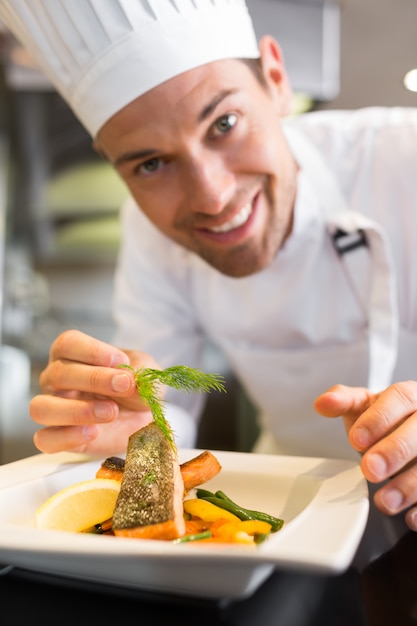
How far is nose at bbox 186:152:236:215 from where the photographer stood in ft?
4.64

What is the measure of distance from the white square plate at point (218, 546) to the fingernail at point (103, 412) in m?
0.13

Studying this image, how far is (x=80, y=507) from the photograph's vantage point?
0.89 meters

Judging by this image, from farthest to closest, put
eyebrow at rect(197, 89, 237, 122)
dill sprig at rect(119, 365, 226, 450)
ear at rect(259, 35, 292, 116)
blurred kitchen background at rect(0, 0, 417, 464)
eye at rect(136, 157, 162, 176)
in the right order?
blurred kitchen background at rect(0, 0, 417, 464) < ear at rect(259, 35, 292, 116) < eye at rect(136, 157, 162, 176) < eyebrow at rect(197, 89, 237, 122) < dill sprig at rect(119, 365, 226, 450)

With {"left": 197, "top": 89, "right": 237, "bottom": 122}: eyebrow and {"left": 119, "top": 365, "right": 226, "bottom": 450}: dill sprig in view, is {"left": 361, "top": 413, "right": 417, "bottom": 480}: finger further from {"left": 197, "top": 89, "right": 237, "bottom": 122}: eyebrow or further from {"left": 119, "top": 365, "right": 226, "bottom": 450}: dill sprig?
{"left": 197, "top": 89, "right": 237, "bottom": 122}: eyebrow

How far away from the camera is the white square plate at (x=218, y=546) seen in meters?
0.61

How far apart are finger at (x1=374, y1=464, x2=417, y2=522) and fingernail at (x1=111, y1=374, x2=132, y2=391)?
421 mm

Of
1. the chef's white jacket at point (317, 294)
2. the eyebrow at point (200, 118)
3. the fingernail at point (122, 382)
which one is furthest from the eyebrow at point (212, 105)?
the fingernail at point (122, 382)

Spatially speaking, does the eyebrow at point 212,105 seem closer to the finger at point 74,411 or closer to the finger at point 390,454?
the finger at point 74,411

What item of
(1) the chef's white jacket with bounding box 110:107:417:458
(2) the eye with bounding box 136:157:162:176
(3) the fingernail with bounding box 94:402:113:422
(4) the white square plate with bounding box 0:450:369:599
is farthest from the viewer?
(1) the chef's white jacket with bounding box 110:107:417:458

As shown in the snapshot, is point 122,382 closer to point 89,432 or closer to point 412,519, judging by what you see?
point 89,432

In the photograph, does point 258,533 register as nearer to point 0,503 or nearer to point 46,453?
point 0,503

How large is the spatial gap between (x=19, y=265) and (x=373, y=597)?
147 inches

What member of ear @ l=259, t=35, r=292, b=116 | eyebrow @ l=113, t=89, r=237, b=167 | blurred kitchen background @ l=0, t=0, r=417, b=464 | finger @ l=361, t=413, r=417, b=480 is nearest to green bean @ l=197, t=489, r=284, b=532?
finger @ l=361, t=413, r=417, b=480

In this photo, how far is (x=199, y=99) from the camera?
1371 mm
